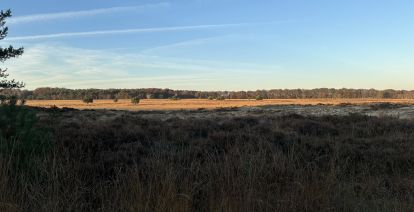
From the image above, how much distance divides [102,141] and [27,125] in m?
5.80

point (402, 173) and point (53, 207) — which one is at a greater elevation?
point (53, 207)

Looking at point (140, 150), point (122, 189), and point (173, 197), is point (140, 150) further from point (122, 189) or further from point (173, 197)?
point (173, 197)

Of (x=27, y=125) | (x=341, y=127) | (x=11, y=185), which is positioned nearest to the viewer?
(x=11, y=185)

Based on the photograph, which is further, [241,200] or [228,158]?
[228,158]

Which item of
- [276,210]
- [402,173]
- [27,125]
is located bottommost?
[402,173]

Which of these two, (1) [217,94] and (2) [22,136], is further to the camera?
(1) [217,94]

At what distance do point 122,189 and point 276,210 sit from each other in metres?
1.90

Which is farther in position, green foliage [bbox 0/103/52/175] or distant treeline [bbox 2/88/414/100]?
distant treeline [bbox 2/88/414/100]

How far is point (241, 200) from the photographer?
5125 mm

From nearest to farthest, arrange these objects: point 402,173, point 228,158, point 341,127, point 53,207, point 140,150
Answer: point 53,207 < point 228,158 < point 402,173 < point 140,150 < point 341,127

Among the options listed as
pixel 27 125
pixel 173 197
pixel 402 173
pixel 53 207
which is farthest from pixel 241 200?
pixel 402 173

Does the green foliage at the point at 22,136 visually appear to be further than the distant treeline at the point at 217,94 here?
No

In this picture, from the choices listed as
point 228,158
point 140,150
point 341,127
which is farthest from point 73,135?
point 341,127

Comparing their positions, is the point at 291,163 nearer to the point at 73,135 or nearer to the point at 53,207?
the point at 53,207
